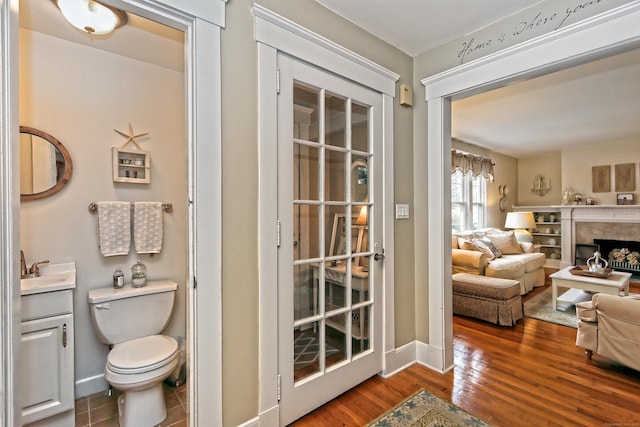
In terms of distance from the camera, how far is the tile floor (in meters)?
1.80

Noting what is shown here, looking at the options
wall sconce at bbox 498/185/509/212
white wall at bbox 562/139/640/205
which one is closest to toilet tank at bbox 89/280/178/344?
wall sconce at bbox 498/185/509/212

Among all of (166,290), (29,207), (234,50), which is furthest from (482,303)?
(29,207)

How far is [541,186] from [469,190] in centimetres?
212

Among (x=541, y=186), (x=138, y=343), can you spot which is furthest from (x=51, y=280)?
(x=541, y=186)

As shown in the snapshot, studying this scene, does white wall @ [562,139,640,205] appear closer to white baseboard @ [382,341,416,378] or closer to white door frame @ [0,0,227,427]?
white baseboard @ [382,341,416,378]

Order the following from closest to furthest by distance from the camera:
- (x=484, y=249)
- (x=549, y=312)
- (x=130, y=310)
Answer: (x=130, y=310), (x=549, y=312), (x=484, y=249)

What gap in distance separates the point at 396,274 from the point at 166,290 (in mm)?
1684

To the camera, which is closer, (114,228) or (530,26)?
(530,26)

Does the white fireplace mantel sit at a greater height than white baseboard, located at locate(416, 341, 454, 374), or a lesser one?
greater

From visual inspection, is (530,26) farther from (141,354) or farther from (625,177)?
(625,177)

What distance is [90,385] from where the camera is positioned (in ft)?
6.81

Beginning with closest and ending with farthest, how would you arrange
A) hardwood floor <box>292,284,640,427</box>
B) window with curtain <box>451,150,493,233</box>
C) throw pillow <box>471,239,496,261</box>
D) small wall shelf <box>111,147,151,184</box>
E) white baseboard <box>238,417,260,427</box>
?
white baseboard <box>238,417,260,427</box> → hardwood floor <box>292,284,640,427</box> → small wall shelf <box>111,147,151,184</box> → throw pillow <box>471,239,496,261</box> → window with curtain <box>451,150,493,233</box>

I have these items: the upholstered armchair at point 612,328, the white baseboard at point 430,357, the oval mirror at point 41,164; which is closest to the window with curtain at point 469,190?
the upholstered armchair at point 612,328

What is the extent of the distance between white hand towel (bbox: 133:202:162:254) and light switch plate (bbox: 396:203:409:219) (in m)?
1.80
